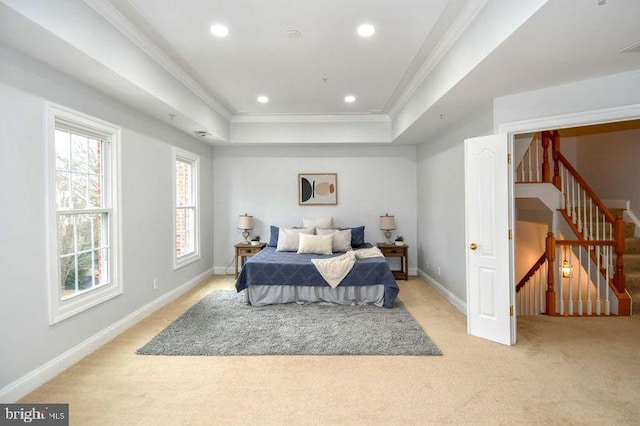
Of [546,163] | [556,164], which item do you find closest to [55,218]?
[546,163]

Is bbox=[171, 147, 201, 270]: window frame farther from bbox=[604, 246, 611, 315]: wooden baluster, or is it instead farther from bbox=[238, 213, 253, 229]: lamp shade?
bbox=[604, 246, 611, 315]: wooden baluster

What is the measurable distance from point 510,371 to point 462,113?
2.78m

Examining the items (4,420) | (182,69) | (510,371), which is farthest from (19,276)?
(510,371)

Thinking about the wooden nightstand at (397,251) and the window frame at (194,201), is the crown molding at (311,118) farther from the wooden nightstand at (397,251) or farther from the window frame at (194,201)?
the wooden nightstand at (397,251)

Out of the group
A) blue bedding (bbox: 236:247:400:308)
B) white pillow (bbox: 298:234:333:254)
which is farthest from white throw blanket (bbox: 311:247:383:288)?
white pillow (bbox: 298:234:333:254)

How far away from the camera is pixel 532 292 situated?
4715 millimetres

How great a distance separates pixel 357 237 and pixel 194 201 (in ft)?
9.28

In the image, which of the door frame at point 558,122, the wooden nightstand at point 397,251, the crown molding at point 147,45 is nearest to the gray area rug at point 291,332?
the door frame at point 558,122

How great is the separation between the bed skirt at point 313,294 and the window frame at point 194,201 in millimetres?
1292

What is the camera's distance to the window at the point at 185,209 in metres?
4.91

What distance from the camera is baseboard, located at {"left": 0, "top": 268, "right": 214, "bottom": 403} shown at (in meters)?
2.29

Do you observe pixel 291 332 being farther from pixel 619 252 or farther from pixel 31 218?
→ pixel 619 252

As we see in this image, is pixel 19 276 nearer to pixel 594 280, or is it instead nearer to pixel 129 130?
pixel 129 130

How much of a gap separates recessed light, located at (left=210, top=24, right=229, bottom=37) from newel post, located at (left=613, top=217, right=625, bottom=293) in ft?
16.2
